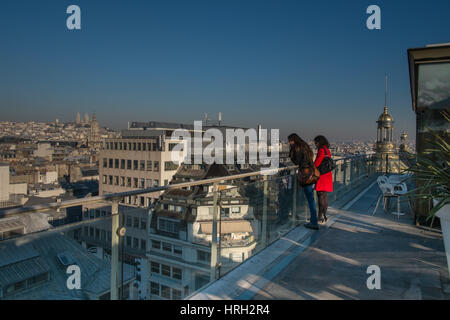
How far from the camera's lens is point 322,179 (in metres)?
6.87

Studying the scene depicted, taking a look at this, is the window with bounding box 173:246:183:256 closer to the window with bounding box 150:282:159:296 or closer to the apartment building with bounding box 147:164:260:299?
the apartment building with bounding box 147:164:260:299

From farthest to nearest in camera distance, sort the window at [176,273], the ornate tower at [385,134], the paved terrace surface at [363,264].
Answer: the ornate tower at [385,134] → the paved terrace surface at [363,264] → the window at [176,273]

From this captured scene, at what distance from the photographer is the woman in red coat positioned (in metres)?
6.68

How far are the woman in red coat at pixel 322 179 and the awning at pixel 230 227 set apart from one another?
2661 millimetres

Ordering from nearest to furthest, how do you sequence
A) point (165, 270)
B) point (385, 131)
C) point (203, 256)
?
point (165, 270), point (203, 256), point (385, 131)

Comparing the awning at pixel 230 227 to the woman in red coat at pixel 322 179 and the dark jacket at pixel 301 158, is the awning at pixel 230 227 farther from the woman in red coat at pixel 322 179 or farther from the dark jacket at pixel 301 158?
the woman in red coat at pixel 322 179

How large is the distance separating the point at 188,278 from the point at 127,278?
100 centimetres

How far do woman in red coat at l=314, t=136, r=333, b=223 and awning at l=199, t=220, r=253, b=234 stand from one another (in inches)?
105

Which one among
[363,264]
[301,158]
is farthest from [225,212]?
[301,158]

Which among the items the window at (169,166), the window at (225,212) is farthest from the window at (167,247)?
the window at (169,166)

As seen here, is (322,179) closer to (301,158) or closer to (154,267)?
(301,158)

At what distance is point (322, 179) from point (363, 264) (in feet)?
8.25

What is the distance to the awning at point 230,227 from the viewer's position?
396 cm

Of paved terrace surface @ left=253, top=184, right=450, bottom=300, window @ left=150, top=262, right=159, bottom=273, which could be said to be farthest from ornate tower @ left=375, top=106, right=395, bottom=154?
window @ left=150, top=262, right=159, bottom=273
